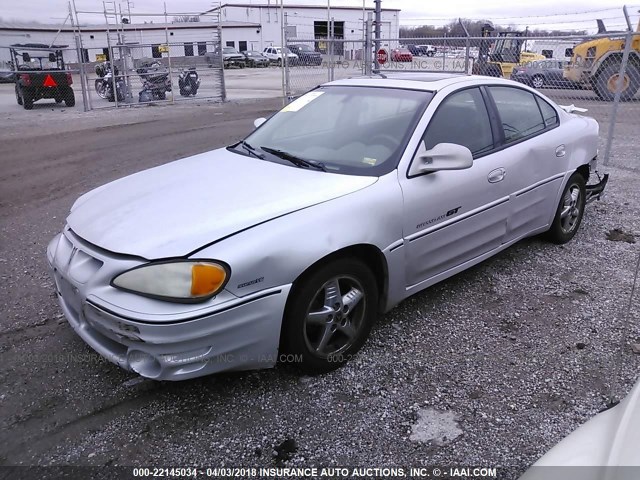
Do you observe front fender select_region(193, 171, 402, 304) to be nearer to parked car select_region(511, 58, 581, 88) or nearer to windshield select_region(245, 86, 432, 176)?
windshield select_region(245, 86, 432, 176)

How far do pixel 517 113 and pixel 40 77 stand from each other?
1746cm

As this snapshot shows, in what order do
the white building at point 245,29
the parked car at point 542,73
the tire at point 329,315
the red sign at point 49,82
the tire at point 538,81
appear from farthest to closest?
1. the white building at point 245,29
2. the red sign at point 49,82
3. the tire at point 538,81
4. the parked car at point 542,73
5. the tire at point 329,315

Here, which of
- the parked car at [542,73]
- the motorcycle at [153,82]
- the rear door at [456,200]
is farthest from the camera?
the motorcycle at [153,82]

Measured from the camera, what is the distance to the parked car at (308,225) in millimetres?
2543

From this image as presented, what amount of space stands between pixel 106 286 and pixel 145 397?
0.72 m

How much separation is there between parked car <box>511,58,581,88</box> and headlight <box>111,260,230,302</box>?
1354cm

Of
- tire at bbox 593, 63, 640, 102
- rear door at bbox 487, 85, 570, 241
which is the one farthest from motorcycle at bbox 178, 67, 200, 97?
rear door at bbox 487, 85, 570, 241

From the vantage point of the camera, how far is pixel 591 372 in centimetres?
312

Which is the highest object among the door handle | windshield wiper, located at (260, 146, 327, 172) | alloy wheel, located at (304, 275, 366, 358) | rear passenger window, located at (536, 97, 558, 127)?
rear passenger window, located at (536, 97, 558, 127)

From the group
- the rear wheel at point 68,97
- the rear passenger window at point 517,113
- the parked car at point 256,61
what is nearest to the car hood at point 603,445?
the rear passenger window at point 517,113

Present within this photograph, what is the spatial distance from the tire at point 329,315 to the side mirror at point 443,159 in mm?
754

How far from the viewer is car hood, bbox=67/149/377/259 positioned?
2674mm

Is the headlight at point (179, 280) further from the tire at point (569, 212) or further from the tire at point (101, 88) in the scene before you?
the tire at point (101, 88)

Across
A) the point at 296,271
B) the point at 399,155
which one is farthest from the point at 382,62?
the point at 296,271
